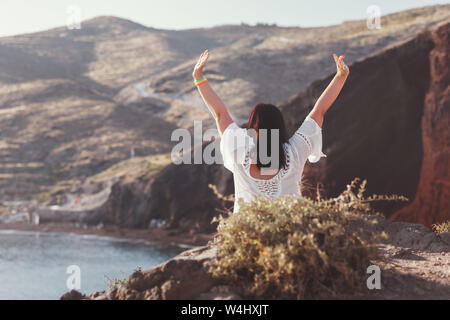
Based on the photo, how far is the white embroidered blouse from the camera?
4.00 meters

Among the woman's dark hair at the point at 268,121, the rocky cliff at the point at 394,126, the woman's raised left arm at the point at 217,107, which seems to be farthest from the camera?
the rocky cliff at the point at 394,126

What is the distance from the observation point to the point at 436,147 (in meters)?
19.2

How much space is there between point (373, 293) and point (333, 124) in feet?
68.3

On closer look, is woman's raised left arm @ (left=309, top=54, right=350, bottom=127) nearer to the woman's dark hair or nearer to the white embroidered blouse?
the white embroidered blouse

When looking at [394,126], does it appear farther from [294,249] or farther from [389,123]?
[294,249]

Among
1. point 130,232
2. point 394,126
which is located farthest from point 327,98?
point 130,232

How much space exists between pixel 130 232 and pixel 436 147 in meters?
22.2

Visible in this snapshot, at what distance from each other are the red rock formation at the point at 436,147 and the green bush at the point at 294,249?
15853mm

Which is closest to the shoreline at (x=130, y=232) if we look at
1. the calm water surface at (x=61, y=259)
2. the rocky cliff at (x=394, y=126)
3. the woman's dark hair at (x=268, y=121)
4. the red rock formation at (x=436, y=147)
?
the calm water surface at (x=61, y=259)

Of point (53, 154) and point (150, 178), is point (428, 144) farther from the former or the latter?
point (53, 154)

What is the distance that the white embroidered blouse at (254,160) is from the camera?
4004 mm

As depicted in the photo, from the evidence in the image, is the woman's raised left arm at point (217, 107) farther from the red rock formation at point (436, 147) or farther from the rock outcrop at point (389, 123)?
the rock outcrop at point (389, 123)

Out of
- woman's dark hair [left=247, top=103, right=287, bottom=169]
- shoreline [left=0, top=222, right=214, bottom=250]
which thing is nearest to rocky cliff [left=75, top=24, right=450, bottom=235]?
shoreline [left=0, top=222, right=214, bottom=250]

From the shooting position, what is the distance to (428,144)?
1980 centimetres
